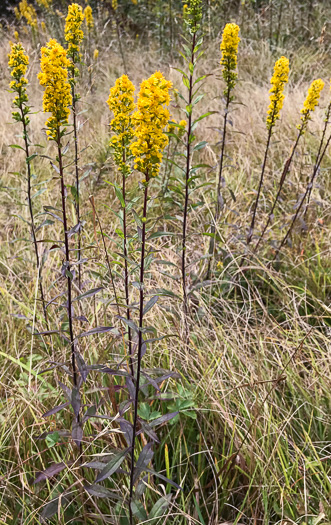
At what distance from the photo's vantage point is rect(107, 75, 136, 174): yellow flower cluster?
154 cm

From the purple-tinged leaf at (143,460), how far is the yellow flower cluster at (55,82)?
4.19ft

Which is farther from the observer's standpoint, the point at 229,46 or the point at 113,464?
the point at 229,46

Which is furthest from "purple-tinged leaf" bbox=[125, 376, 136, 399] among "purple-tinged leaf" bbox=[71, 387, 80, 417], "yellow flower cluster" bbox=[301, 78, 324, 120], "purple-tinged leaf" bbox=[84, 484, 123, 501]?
"yellow flower cluster" bbox=[301, 78, 324, 120]

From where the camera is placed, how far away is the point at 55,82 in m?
1.53

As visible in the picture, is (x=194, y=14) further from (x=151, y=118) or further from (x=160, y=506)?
(x=160, y=506)

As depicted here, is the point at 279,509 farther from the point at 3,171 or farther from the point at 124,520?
the point at 3,171

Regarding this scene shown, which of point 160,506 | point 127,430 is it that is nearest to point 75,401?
point 127,430

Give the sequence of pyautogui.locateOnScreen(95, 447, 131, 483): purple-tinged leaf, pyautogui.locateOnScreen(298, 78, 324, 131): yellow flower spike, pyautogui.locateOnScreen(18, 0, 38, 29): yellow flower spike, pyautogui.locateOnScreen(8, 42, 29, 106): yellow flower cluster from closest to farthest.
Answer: pyautogui.locateOnScreen(95, 447, 131, 483): purple-tinged leaf
pyautogui.locateOnScreen(8, 42, 29, 106): yellow flower cluster
pyautogui.locateOnScreen(298, 78, 324, 131): yellow flower spike
pyautogui.locateOnScreen(18, 0, 38, 29): yellow flower spike

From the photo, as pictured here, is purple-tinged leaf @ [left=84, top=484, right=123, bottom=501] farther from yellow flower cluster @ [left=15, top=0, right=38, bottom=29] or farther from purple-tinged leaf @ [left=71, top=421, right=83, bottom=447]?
Answer: yellow flower cluster @ [left=15, top=0, right=38, bottom=29]

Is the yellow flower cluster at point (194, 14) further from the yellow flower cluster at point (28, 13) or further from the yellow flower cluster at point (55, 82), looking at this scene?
the yellow flower cluster at point (28, 13)

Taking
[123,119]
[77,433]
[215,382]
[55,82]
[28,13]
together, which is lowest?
[215,382]

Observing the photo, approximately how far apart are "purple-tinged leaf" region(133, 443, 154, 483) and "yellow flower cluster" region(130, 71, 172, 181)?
1006 millimetres

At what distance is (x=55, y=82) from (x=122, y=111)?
0.27 meters

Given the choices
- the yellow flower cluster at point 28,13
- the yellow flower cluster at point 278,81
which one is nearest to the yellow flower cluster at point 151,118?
the yellow flower cluster at point 278,81
